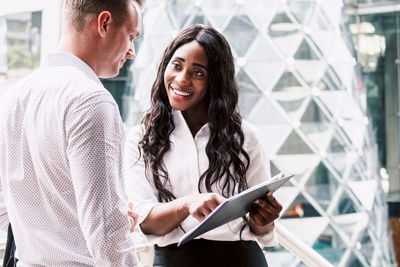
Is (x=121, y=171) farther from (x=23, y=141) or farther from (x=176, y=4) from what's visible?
(x=176, y=4)

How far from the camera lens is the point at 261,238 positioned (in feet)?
6.85

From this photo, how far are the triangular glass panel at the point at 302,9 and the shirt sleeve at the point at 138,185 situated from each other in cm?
635

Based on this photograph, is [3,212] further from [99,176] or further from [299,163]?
[299,163]

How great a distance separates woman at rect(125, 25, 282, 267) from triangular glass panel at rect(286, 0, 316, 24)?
20.1ft

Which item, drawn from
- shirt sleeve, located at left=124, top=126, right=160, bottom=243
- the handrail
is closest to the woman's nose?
shirt sleeve, located at left=124, top=126, right=160, bottom=243

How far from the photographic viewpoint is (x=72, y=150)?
4.31ft

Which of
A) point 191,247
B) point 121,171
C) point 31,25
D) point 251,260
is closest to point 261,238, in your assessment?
point 251,260

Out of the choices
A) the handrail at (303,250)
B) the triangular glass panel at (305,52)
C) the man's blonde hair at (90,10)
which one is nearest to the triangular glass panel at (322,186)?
the triangular glass panel at (305,52)

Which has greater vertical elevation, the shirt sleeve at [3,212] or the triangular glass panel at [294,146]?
the shirt sleeve at [3,212]

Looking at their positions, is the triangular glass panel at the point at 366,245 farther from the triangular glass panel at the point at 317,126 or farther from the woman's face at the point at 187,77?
the woman's face at the point at 187,77

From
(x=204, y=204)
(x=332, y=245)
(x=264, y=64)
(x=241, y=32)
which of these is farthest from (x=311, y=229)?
(x=204, y=204)

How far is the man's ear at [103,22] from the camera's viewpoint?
1.48 m

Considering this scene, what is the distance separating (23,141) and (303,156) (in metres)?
7.01

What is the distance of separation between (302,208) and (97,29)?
7003mm
